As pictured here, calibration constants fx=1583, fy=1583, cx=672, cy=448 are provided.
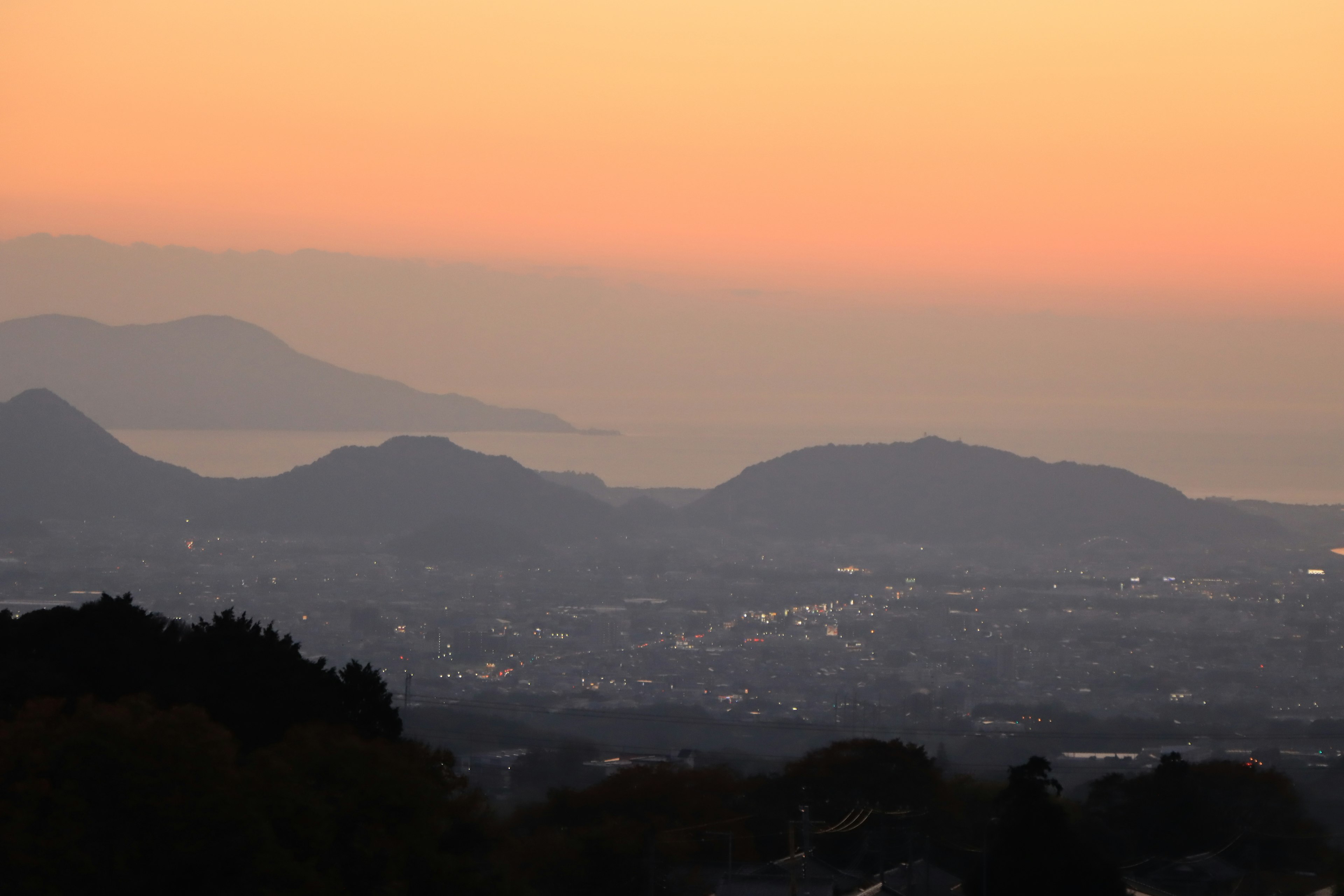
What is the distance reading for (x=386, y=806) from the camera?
1441 centimetres

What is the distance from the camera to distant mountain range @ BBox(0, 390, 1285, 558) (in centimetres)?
11894

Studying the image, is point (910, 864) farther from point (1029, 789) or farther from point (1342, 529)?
point (1342, 529)

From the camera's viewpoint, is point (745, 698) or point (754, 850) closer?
point (754, 850)

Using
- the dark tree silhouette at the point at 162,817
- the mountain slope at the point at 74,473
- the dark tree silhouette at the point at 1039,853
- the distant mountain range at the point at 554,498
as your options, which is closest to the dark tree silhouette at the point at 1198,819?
the dark tree silhouette at the point at 1039,853

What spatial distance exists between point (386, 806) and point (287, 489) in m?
118

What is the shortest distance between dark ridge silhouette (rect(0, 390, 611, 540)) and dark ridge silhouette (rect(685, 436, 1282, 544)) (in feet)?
58.2

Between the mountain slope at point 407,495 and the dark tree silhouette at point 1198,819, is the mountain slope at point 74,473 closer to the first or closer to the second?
the mountain slope at point 407,495

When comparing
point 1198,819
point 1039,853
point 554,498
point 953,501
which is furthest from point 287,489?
point 1039,853

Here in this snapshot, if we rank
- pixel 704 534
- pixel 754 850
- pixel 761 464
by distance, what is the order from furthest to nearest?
1. pixel 761 464
2. pixel 704 534
3. pixel 754 850

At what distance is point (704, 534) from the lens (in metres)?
138

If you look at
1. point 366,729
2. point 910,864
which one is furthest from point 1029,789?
point 366,729

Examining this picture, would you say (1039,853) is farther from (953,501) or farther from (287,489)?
(953,501)

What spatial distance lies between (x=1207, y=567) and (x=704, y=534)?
4336cm

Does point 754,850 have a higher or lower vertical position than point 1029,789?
lower
